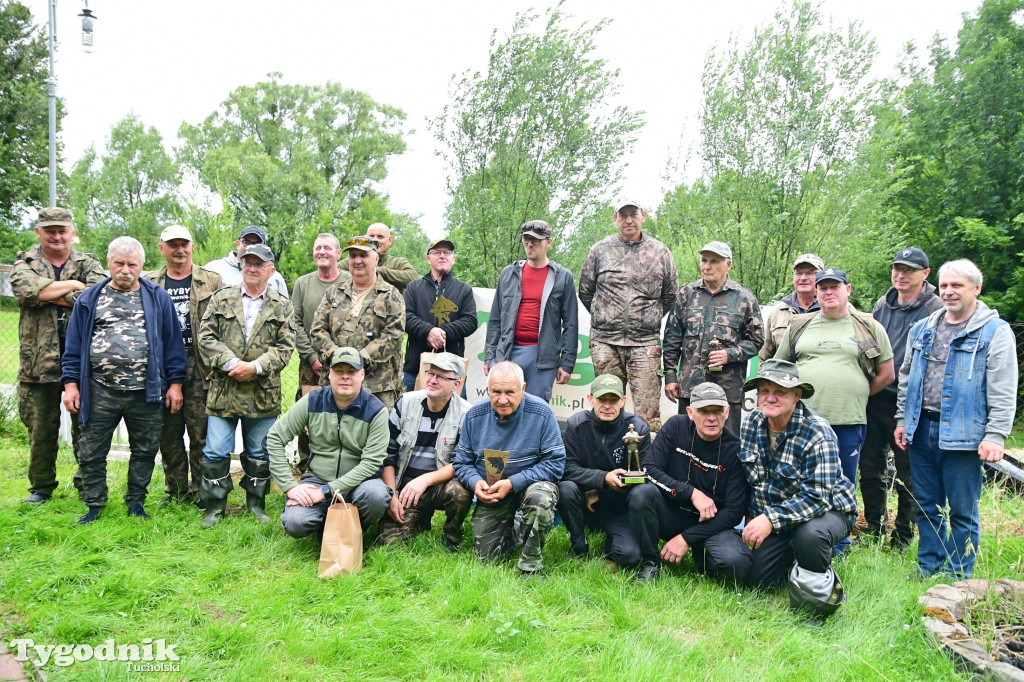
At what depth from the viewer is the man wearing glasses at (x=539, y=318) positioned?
5.30 meters

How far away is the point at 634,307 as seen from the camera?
518cm

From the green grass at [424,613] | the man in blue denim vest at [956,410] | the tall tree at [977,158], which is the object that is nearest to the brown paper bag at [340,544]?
the green grass at [424,613]

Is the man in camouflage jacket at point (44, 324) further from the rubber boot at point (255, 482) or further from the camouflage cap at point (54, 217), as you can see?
the rubber boot at point (255, 482)

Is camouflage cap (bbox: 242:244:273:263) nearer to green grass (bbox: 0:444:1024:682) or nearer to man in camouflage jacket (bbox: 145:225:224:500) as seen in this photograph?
man in camouflage jacket (bbox: 145:225:224:500)

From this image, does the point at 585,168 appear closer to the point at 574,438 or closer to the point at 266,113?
the point at 574,438

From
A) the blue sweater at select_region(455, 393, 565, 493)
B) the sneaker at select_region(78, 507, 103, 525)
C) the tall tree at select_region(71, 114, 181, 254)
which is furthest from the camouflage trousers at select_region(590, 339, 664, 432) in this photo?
the tall tree at select_region(71, 114, 181, 254)

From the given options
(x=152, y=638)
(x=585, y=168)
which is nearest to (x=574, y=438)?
(x=152, y=638)

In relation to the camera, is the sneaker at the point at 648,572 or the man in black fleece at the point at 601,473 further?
the man in black fleece at the point at 601,473

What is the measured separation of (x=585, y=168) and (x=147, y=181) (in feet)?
141

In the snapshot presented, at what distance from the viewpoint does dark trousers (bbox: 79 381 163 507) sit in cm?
454

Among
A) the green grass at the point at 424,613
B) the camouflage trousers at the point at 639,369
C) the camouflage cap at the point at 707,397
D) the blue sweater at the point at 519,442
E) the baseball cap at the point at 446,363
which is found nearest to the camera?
the green grass at the point at 424,613

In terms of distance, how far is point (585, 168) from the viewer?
27.5 ft

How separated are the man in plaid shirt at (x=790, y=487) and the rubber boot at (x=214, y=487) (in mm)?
3632

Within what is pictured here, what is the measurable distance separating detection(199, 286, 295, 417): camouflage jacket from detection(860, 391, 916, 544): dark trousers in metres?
4.51
